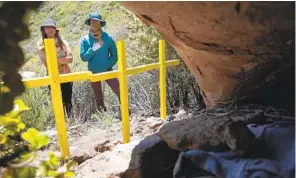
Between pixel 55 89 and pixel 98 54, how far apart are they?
50.3 inches

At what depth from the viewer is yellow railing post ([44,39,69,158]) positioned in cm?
318

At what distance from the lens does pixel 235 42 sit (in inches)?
76.0

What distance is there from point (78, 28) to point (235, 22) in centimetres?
1288

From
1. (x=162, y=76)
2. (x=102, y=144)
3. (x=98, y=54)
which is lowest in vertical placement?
(x=102, y=144)

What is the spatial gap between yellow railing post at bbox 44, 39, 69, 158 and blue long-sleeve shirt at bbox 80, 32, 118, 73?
45.5 inches

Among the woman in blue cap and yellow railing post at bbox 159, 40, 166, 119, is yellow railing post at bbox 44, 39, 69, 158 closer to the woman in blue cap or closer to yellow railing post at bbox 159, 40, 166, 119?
the woman in blue cap

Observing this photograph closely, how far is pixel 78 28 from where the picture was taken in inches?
553

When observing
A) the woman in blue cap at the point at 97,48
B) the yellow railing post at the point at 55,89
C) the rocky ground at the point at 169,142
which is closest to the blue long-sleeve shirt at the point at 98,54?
the woman in blue cap at the point at 97,48

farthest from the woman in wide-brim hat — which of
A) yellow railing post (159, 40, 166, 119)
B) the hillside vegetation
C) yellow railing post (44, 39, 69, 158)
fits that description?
yellow railing post (159, 40, 166, 119)

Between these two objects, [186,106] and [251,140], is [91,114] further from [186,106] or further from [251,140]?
[251,140]

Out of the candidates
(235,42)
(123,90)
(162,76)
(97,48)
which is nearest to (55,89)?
(123,90)

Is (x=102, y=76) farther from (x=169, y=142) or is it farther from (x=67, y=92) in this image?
(x=169, y=142)

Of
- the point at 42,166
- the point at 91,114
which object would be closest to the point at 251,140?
the point at 42,166

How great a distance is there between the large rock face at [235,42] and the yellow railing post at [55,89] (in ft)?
3.93
